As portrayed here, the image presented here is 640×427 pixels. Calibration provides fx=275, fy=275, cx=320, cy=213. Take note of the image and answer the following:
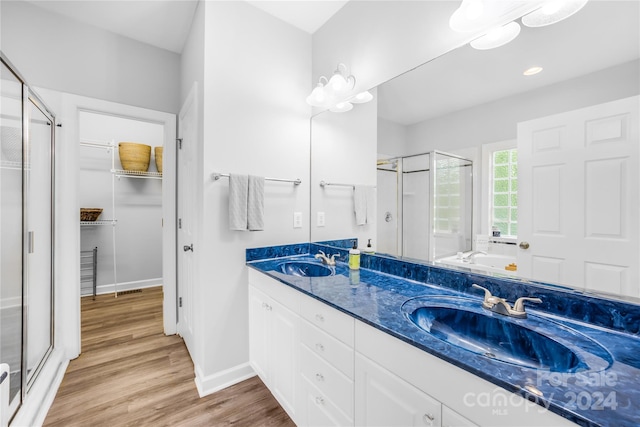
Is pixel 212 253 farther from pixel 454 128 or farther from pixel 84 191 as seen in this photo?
pixel 84 191

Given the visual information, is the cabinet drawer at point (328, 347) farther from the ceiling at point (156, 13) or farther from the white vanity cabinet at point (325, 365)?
the ceiling at point (156, 13)

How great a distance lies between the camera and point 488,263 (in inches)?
46.9

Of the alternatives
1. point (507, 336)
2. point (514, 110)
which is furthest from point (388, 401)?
point (514, 110)

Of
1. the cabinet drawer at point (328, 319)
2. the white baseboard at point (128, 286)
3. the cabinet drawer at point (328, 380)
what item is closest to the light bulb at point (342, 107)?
the cabinet drawer at point (328, 319)

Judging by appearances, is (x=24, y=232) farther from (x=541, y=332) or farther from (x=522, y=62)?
(x=522, y=62)

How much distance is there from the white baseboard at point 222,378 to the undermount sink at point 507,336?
1.42 m

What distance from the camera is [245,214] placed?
1831mm

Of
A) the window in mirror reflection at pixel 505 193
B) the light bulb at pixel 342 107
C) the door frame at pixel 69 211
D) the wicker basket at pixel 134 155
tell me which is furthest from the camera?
the wicker basket at pixel 134 155

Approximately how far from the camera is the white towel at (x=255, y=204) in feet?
6.06

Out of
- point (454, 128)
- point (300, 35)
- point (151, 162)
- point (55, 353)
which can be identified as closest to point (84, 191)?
point (151, 162)

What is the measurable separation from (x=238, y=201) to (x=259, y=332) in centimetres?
86

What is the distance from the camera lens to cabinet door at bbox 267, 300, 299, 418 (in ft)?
4.57

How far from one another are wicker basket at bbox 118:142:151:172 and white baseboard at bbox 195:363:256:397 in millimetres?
2842

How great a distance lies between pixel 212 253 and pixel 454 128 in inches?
62.4
